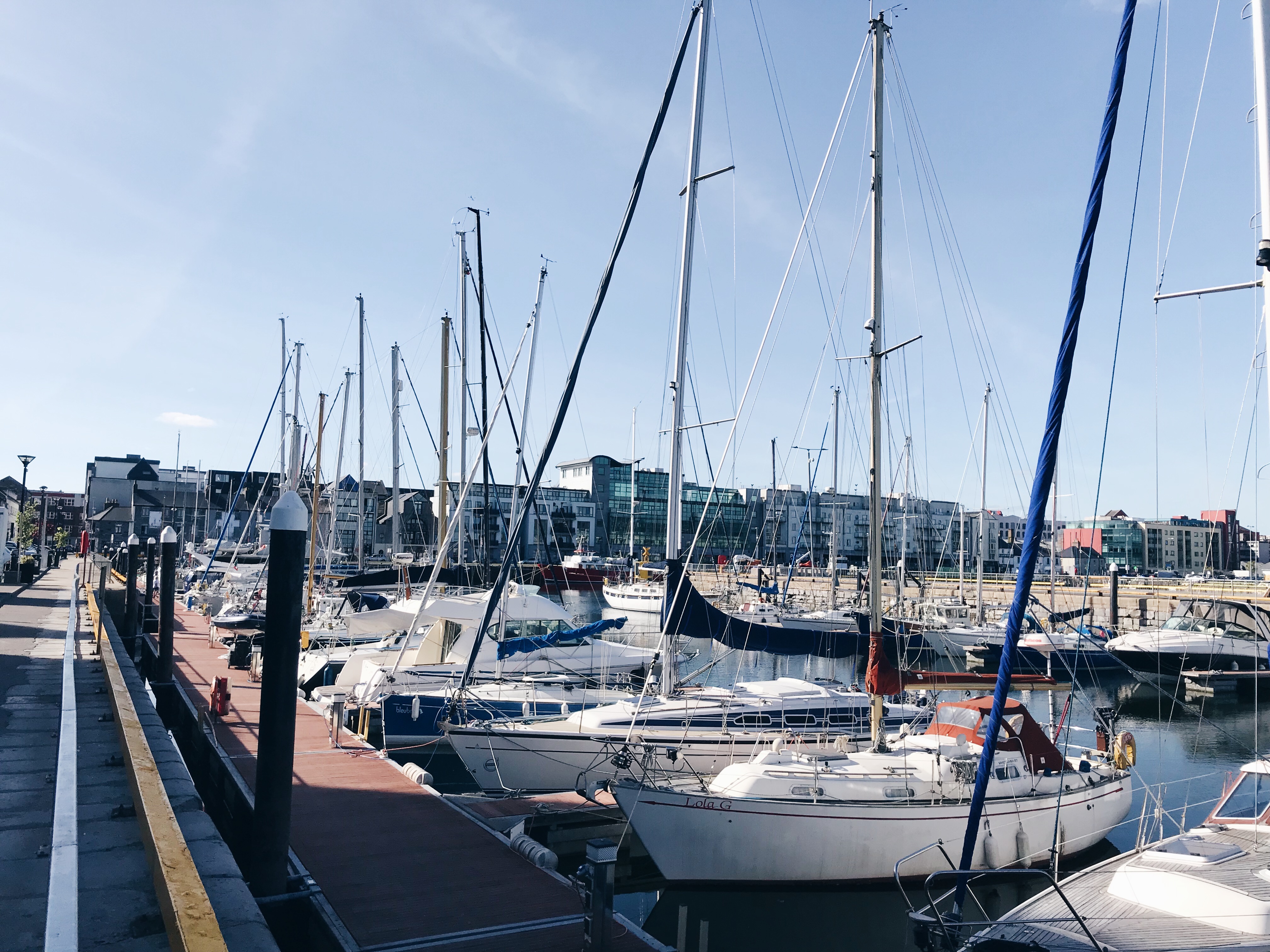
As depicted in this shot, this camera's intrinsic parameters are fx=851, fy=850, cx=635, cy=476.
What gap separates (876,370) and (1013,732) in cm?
640

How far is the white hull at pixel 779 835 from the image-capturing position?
39.9ft

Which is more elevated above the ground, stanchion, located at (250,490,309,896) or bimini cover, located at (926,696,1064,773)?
stanchion, located at (250,490,309,896)

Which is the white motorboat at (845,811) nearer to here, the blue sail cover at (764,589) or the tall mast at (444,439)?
the tall mast at (444,439)

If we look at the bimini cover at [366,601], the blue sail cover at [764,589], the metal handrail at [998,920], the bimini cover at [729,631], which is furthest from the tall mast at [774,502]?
the metal handrail at [998,920]

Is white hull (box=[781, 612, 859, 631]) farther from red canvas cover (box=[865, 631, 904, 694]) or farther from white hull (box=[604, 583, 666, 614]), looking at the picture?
red canvas cover (box=[865, 631, 904, 694])

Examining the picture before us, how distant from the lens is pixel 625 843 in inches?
556

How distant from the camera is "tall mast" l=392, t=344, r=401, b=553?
3644 cm

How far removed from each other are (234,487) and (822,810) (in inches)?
4400

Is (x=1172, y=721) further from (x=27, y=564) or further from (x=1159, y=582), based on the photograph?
(x=27, y=564)

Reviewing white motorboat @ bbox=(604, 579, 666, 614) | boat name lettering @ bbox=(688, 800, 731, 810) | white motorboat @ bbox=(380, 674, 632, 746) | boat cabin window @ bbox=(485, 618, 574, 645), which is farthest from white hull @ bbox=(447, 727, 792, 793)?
white motorboat @ bbox=(604, 579, 666, 614)

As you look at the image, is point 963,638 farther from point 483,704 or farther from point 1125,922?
point 1125,922

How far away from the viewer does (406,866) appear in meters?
10.2

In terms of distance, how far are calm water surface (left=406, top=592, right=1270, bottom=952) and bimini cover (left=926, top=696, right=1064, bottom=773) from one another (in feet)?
5.27

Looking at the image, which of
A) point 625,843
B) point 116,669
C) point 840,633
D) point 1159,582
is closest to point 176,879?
point 625,843
